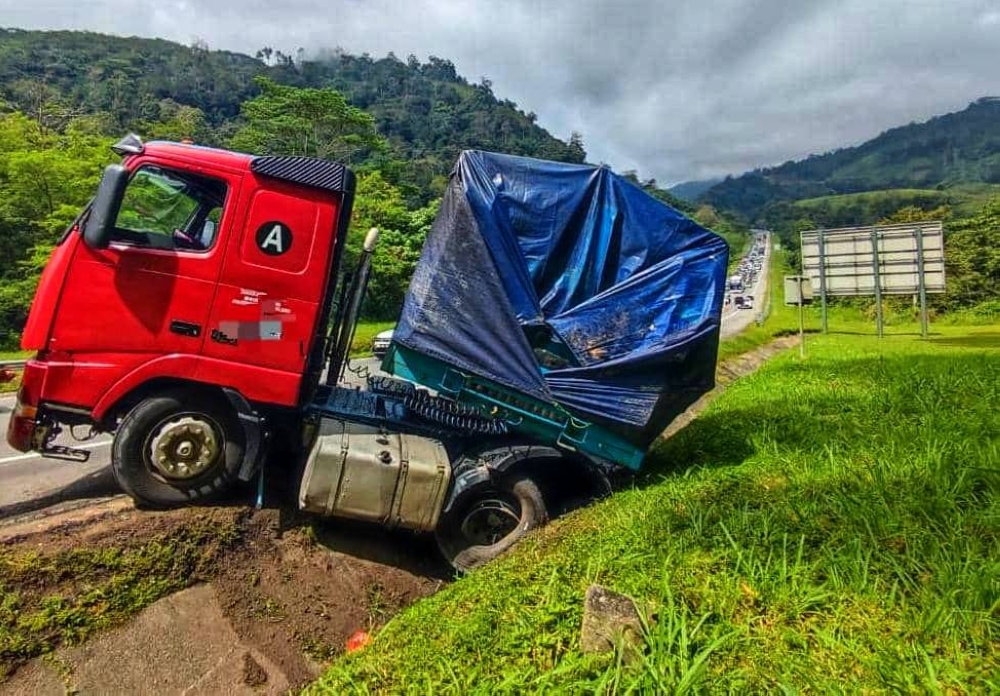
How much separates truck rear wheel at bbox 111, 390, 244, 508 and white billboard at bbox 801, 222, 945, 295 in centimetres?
2128

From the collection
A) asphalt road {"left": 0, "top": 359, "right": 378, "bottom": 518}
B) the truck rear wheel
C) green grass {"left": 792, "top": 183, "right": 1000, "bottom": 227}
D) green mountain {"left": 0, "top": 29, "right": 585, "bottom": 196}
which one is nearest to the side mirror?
the truck rear wheel

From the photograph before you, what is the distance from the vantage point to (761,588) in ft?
9.18

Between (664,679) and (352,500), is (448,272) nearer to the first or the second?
(352,500)

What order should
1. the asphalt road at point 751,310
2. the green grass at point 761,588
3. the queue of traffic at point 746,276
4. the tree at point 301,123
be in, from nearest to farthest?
the green grass at point 761,588 < the tree at point 301,123 < the asphalt road at point 751,310 < the queue of traffic at point 746,276

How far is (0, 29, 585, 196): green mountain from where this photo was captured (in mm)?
79625

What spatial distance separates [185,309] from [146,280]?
314 mm

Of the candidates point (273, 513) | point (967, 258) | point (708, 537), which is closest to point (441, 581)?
point (273, 513)

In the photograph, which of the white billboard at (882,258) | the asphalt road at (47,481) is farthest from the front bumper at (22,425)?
the white billboard at (882,258)

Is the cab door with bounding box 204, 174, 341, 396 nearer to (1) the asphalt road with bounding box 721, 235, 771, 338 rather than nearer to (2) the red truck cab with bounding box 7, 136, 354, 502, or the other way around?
(2) the red truck cab with bounding box 7, 136, 354, 502

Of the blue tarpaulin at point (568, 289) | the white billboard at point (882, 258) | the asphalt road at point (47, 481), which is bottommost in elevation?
the asphalt road at point (47, 481)

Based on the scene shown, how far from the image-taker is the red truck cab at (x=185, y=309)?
3.90m

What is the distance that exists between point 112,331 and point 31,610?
178cm

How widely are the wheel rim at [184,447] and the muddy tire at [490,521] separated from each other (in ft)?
5.92

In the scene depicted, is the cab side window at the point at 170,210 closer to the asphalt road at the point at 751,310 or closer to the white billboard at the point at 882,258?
the white billboard at the point at 882,258
